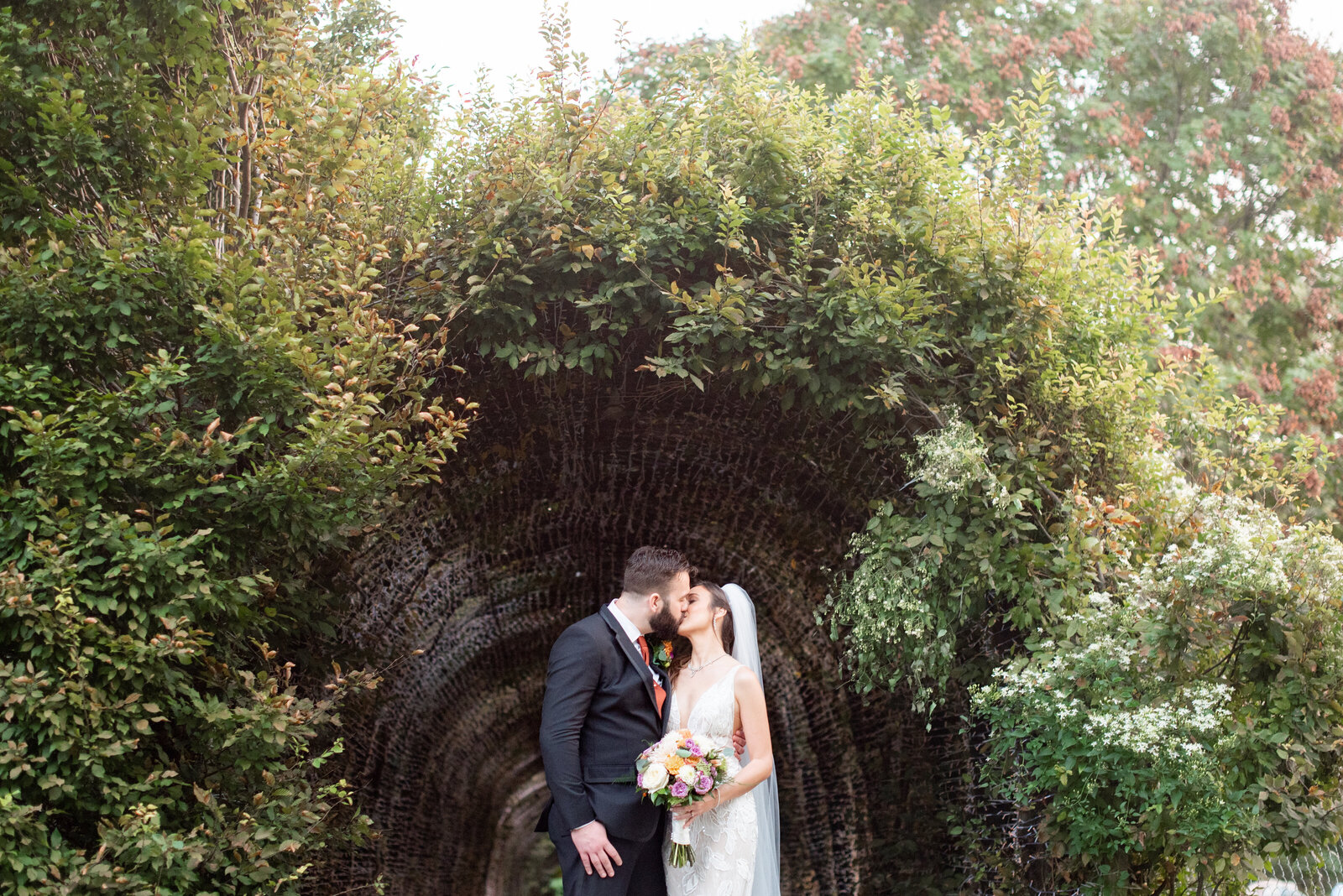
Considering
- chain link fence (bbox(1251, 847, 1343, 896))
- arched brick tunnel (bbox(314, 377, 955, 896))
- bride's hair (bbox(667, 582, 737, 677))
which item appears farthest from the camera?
arched brick tunnel (bbox(314, 377, 955, 896))

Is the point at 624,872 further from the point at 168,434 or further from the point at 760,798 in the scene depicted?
the point at 168,434

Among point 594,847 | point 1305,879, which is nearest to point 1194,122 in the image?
point 1305,879

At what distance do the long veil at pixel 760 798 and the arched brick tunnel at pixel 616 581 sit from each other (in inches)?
50.9

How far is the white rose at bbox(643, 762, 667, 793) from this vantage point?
3961mm

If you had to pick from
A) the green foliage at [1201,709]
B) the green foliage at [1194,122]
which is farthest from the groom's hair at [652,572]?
the green foliage at [1194,122]

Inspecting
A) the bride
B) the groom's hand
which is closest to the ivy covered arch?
the bride

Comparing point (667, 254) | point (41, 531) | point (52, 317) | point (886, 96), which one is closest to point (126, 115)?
point (52, 317)

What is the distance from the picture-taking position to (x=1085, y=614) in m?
4.75

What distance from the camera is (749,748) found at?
174 inches

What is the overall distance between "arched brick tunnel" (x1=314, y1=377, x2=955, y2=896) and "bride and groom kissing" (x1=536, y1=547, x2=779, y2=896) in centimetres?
191

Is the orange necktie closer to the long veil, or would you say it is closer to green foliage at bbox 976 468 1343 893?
the long veil

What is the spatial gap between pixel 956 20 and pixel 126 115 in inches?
557

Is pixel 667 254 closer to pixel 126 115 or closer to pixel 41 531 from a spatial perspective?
pixel 126 115

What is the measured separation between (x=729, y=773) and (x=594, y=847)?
63 centimetres
